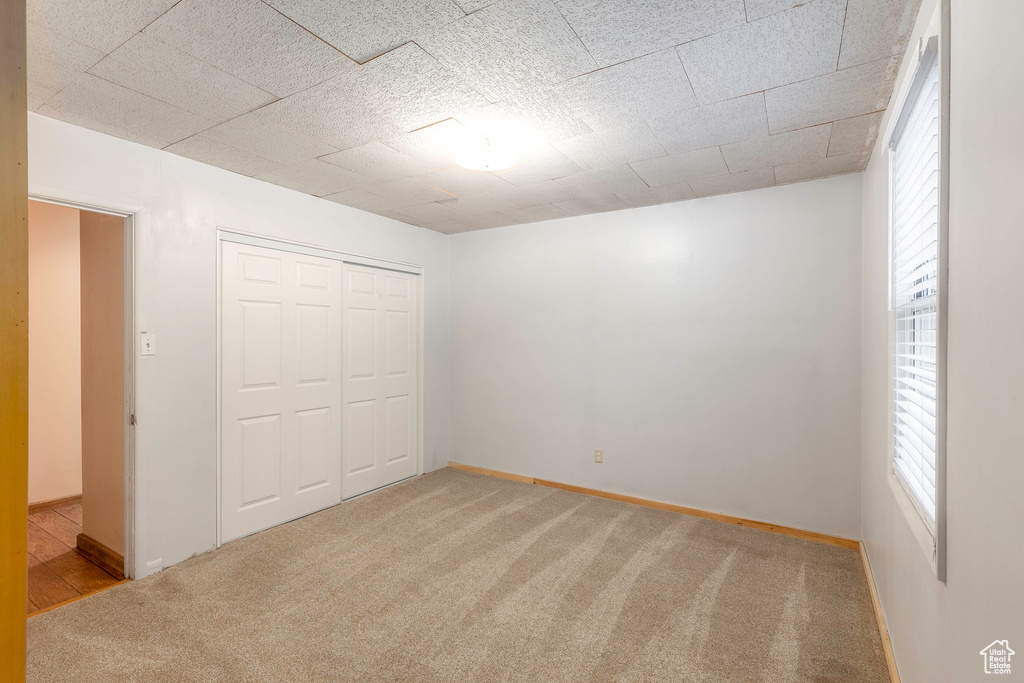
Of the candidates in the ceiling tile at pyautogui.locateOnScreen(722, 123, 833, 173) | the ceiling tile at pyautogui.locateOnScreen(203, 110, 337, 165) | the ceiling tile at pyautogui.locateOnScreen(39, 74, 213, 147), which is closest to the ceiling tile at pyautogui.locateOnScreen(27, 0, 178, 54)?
the ceiling tile at pyautogui.locateOnScreen(39, 74, 213, 147)

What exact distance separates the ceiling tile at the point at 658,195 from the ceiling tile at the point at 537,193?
1.47 feet

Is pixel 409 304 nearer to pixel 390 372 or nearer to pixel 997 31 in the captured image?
pixel 390 372

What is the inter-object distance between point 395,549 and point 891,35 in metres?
3.56

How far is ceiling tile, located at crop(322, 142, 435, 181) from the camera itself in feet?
9.09

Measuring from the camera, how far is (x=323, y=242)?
376 centimetres

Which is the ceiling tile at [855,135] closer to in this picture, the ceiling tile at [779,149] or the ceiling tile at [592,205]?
the ceiling tile at [779,149]

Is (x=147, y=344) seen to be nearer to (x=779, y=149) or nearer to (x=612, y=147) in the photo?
(x=612, y=147)

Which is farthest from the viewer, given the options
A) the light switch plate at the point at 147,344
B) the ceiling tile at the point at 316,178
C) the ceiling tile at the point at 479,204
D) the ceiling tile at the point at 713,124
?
the ceiling tile at the point at 479,204

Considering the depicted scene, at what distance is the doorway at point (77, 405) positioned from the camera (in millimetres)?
2752

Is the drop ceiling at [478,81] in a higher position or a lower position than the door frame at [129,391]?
higher

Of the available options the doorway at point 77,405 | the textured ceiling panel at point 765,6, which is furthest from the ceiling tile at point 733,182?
the doorway at point 77,405

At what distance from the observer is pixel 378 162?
295 cm

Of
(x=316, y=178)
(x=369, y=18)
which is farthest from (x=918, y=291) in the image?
(x=316, y=178)

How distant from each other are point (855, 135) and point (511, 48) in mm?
2028
